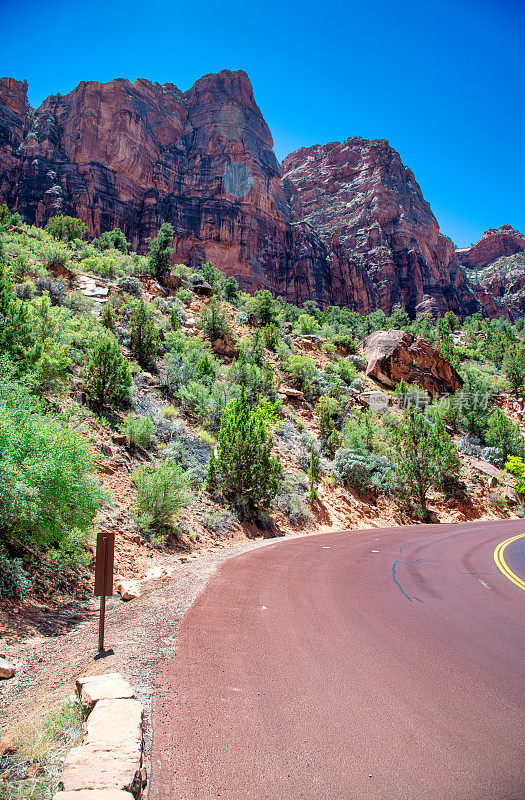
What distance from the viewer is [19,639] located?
177 inches

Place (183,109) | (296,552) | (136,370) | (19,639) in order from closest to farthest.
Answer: (19,639) → (296,552) → (136,370) → (183,109)

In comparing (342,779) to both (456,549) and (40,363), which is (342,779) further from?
(40,363)

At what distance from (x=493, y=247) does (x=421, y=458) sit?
144 m

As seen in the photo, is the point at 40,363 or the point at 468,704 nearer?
the point at 468,704

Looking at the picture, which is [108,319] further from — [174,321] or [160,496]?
[160,496]

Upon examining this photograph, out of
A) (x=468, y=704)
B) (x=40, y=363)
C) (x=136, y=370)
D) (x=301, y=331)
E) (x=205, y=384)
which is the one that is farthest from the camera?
(x=301, y=331)

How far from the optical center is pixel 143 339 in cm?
1823

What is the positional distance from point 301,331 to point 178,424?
22402 millimetres

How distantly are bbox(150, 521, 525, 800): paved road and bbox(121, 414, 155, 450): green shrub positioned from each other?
6.56 m

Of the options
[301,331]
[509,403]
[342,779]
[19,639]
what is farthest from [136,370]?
[509,403]

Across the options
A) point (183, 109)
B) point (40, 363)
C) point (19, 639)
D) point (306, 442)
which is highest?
point (183, 109)

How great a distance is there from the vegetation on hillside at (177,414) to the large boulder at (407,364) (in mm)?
1931

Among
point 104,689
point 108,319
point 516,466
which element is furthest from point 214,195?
point 104,689

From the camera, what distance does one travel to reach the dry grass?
2160 millimetres
